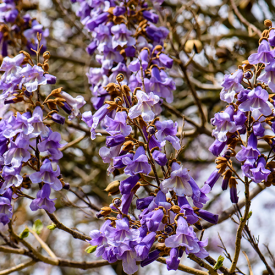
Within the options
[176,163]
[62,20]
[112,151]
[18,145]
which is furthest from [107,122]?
[62,20]

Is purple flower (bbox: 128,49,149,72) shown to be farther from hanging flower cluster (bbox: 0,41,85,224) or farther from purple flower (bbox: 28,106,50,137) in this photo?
purple flower (bbox: 28,106,50,137)

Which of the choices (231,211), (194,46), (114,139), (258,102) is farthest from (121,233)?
(194,46)

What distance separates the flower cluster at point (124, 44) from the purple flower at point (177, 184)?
3.42 feet

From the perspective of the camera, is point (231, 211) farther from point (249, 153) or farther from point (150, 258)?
point (150, 258)

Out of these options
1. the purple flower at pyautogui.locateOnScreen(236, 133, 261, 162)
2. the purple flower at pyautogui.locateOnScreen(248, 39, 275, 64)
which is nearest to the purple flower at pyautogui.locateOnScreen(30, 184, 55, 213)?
the purple flower at pyautogui.locateOnScreen(236, 133, 261, 162)

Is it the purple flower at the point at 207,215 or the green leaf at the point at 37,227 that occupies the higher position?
the purple flower at the point at 207,215

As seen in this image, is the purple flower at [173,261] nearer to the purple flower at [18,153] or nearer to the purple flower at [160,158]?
the purple flower at [160,158]

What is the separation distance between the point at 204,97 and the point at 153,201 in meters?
4.42

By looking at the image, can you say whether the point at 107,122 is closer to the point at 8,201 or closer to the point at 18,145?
the point at 18,145

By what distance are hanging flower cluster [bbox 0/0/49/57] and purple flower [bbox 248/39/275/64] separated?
2663mm

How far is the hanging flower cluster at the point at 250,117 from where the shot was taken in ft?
6.95

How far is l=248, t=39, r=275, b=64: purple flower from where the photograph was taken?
2182 millimetres

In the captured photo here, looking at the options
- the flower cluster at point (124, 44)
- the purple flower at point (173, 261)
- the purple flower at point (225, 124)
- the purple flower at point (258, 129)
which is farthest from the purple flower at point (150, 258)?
the flower cluster at point (124, 44)

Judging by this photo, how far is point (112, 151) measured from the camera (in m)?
2.21
